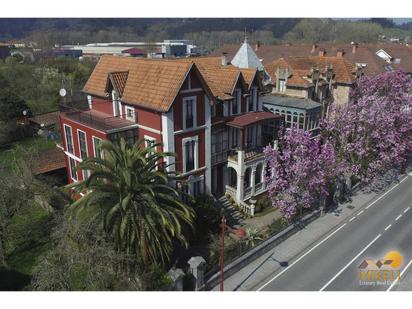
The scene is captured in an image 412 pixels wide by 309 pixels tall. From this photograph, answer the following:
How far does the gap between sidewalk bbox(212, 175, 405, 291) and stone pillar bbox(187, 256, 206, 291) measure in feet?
4.99

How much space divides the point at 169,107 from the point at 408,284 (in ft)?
62.4

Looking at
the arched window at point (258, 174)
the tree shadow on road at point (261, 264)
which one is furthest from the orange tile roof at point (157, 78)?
the tree shadow on road at point (261, 264)

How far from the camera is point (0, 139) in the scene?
4694 cm

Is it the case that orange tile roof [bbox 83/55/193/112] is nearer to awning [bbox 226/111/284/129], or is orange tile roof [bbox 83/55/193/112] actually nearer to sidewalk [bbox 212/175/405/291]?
awning [bbox 226/111/284/129]

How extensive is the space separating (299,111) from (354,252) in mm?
15338

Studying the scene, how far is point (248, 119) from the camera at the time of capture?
99.0 feet

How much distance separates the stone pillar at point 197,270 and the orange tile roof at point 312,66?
25.6 m

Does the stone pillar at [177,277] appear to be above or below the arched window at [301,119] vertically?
below

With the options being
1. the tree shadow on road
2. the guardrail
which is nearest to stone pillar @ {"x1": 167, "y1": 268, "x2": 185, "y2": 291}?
the guardrail

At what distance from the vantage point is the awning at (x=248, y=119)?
29.0 meters

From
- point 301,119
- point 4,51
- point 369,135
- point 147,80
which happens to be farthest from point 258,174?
point 4,51

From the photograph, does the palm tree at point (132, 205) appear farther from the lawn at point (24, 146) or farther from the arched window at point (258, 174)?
the lawn at point (24, 146)

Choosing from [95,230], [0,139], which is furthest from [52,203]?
[0,139]

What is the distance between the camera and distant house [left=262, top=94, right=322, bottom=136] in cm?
3541
